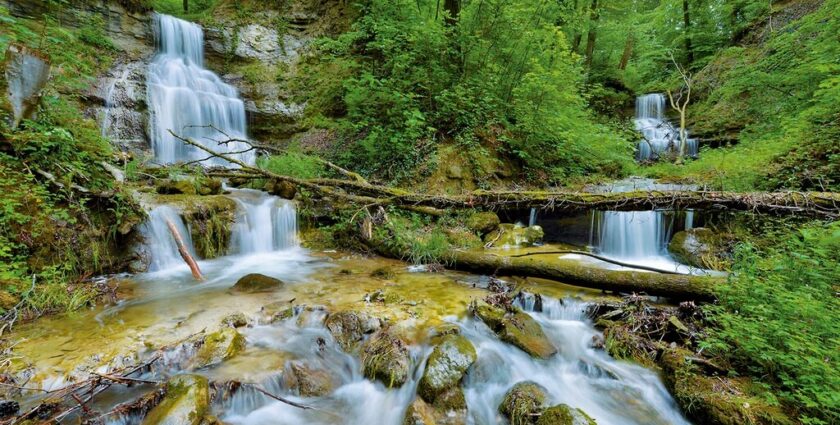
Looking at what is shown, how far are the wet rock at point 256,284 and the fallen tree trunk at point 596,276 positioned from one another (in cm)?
279

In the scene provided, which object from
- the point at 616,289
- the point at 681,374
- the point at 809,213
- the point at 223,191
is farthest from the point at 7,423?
the point at 809,213

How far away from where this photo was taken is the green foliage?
2.40 m

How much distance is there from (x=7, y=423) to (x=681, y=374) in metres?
4.98

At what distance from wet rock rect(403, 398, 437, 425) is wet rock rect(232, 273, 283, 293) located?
2996 millimetres

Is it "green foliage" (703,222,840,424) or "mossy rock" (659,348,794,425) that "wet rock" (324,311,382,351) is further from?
"green foliage" (703,222,840,424)

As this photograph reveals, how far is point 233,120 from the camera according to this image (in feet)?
38.9

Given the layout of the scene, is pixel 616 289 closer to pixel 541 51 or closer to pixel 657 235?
pixel 657 235

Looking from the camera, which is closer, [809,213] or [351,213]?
[809,213]

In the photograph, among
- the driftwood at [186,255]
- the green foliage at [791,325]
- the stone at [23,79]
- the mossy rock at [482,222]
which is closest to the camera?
the green foliage at [791,325]

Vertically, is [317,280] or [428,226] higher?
[428,226]

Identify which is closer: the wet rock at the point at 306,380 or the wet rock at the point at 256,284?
the wet rock at the point at 306,380

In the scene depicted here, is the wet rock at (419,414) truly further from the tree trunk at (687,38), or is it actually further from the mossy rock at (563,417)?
the tree trunk at (687,38)

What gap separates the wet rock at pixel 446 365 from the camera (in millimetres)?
3016

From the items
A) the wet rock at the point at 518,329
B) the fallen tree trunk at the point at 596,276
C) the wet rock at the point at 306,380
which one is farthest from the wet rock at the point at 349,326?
the fallen tree trunk at the point at 596,276
